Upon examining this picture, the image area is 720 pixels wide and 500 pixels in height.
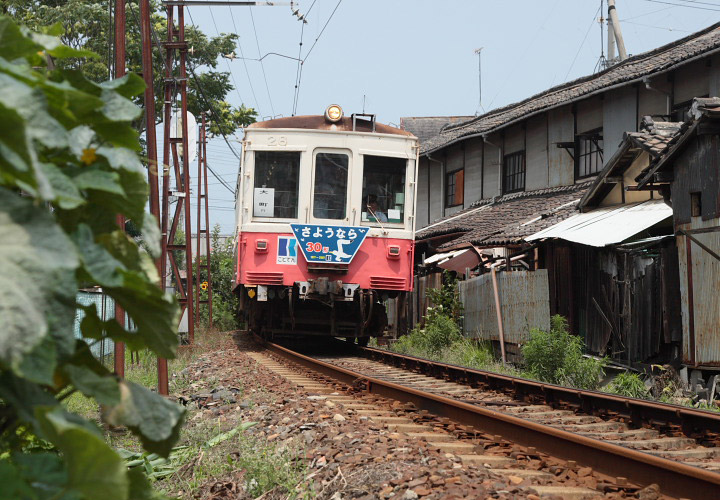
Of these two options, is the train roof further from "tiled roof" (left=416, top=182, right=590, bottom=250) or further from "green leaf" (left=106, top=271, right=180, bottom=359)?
"green leaf" (left=106, top=271, right=180, bottom=359)

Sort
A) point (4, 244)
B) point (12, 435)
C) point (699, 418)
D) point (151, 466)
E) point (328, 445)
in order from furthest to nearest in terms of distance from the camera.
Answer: point (699, 418) → point (328, 445) → point (151, 466) → point (12, 435) → point (4, 244)

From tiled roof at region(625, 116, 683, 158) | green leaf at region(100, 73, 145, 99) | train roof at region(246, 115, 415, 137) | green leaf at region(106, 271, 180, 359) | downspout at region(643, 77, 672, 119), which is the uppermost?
downspout at region(643, 77, 672, 119)

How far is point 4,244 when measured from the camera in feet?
3.35

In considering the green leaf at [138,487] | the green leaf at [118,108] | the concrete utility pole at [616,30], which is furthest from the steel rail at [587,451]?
the concrete utility pole at [616,30]

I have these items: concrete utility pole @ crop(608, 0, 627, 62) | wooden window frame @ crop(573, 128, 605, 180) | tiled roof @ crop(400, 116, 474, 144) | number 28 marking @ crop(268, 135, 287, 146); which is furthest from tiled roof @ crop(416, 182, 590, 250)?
tiled roof @ crop(400, 116, 474, 144)

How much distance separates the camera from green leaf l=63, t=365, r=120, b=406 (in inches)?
49.3

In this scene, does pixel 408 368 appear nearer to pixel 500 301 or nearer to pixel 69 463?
pixel 500 301

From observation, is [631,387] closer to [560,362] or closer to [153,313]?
[560,362]

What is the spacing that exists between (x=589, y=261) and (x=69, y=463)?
518 inches

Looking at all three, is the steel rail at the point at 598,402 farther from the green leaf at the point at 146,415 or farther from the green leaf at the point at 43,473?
the green leaf at the point at 43,473

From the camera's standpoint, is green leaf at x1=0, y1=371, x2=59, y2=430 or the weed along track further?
the weed along track

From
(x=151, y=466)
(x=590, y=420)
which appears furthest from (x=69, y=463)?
(x=590, y=420)

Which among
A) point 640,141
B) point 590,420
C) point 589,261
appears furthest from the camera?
point 589,261

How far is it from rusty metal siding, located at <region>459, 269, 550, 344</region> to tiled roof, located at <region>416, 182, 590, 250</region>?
789 mm
